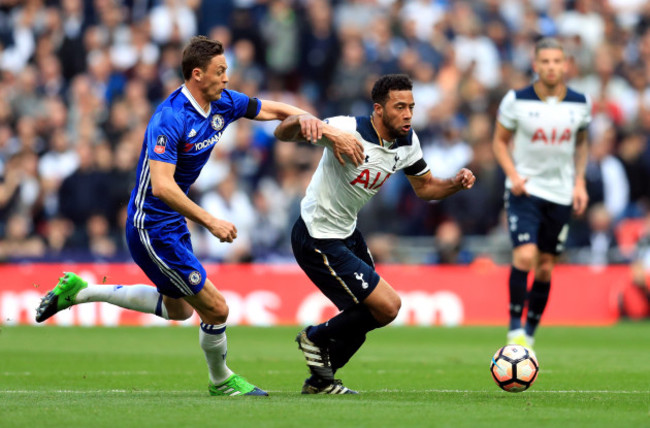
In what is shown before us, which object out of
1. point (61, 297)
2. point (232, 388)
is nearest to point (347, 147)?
point (232, 388)

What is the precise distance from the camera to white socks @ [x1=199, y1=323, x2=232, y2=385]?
807cm

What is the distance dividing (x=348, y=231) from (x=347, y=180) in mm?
418

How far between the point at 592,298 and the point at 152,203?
11.6m

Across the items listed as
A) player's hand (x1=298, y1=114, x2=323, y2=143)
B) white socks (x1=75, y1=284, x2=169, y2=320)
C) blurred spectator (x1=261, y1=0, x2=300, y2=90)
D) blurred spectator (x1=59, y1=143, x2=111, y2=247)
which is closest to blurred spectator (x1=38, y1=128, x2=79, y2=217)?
blurred spectator (x1=59, y1=143, x2=111, y2=247)

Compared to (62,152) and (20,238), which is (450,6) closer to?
(62,152)

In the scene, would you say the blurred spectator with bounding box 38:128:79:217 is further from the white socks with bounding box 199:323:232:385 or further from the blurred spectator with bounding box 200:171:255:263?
the white socks with bounding box 199:323:232:385

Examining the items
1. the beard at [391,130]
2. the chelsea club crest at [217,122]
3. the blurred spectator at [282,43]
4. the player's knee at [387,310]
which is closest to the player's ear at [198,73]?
the chelsea club crest at [217,122]

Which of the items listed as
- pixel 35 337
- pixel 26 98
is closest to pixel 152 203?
pixel 35 337

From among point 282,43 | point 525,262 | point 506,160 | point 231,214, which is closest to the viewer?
point 525,262

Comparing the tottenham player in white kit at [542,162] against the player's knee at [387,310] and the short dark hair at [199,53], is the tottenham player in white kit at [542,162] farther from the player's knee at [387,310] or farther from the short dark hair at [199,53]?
the short dark hair at [199,53]

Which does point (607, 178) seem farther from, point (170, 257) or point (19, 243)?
point (170, 257)

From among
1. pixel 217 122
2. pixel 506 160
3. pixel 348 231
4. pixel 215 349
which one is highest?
pixel 217 122

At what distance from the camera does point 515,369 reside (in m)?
8.03

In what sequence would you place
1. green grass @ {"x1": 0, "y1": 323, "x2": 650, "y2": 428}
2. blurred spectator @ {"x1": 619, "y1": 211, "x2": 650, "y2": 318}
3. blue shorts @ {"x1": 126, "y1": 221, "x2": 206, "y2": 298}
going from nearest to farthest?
1. green grass @ {"x1": 0, "y1": 323, "x2": 650, "y2": 428}
2. blue shorts @ {"x1": 126, "y1": 221, "x2": 206, "y2": 298}
3. blurred spectator @ {"x1": 619, "y1": 211, "x2": 650, "y2": 318}
